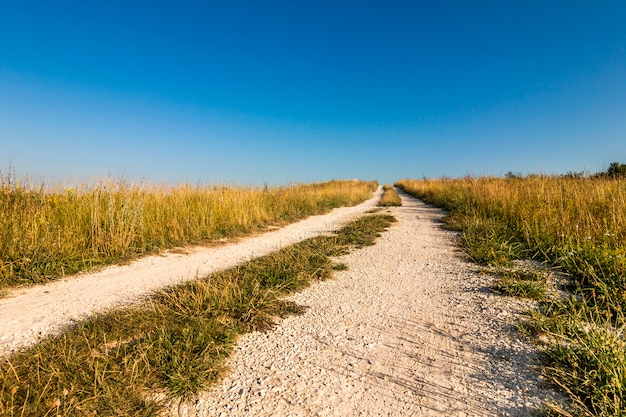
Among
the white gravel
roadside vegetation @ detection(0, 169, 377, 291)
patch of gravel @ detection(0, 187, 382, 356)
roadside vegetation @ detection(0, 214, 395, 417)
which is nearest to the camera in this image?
roadside vegetation @ detection(0, 214, 395, 417)

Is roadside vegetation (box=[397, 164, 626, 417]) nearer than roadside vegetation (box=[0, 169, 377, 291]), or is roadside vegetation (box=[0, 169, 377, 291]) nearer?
roadside vegetation (box=[397, 164, 626, 417])

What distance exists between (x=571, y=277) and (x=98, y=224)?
7.33 meters

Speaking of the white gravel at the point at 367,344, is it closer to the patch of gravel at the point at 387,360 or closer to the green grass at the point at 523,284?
the patch of gravel at the point at 387,360

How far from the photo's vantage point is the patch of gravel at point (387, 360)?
70.8 inches

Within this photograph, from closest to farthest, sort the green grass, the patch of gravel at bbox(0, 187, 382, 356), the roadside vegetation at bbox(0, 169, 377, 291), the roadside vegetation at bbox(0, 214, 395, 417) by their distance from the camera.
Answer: the roadside vegetation at bbox(0, 214, 395, 417) < the patch of gravel at bbox(0, 187, 382, 356) < the green grass < the roadside vegetation at bbox(0, 169, 377, 291)

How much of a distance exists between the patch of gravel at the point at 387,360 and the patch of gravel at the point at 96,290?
6.06ft

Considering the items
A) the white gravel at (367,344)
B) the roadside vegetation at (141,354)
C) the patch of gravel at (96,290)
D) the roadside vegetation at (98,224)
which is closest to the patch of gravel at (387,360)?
the white gravel at (367,344)

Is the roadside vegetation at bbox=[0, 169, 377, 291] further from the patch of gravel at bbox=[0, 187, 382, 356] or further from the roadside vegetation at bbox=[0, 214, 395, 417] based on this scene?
the roadside vegetation at bbox=[0, 214, 395, 417]

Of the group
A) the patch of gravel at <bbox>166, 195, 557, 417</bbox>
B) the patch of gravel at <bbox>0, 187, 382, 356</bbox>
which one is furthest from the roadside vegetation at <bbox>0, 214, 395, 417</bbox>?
the patch of gravel at <bbox>0, 187, 382, 356</bbox>

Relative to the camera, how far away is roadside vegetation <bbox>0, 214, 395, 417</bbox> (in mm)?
1710

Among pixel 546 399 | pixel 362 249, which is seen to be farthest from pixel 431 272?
pixel 546 399

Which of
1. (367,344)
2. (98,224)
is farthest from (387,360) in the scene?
(98,224)

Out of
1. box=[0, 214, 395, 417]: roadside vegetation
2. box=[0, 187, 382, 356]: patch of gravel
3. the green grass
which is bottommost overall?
box=[0, 187, 382, 356]: patch of gravel

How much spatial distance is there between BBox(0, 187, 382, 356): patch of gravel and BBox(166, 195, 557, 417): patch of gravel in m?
1.85
